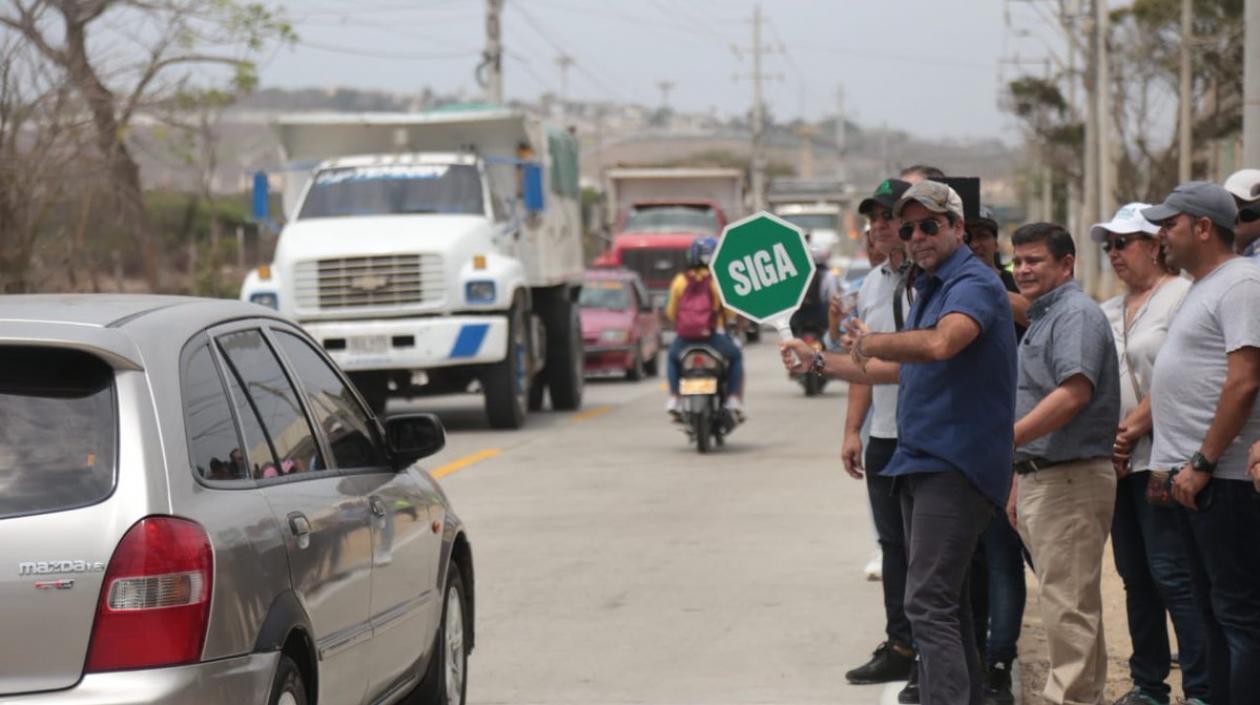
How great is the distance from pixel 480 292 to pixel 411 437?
537 inches

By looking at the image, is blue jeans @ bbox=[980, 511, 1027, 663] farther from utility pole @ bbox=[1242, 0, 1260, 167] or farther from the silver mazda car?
utility pole @ bbox=[1242, 0, 1260, 167]

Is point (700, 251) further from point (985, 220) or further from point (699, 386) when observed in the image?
point (985, 220)

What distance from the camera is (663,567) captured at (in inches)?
462

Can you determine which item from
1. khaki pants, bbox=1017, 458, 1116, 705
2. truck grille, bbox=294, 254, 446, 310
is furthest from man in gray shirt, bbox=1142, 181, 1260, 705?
truck grille, bbox=294, 254, 446, 310

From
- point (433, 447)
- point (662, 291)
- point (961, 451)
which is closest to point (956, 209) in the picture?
point (961, 451)

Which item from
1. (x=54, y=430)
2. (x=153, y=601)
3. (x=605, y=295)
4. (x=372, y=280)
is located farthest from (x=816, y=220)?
(x=153, y=601)

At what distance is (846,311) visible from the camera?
28.6 feet

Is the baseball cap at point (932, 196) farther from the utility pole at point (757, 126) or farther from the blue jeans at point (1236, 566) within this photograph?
the utility pole at point (757, 126)

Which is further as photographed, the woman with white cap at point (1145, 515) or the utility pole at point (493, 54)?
the utility pole at point (493, 54)

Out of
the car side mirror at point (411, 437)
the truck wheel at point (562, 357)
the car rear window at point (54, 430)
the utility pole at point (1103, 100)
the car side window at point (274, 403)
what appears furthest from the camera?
the utility pole at point (1103, 100)

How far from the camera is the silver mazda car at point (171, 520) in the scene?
4.68 metres

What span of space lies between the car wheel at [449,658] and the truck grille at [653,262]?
32839 mm

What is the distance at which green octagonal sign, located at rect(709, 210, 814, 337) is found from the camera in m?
7.61

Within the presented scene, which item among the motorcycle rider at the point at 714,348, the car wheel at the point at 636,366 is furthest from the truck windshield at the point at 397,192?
the car wheel at the point at 636,366
